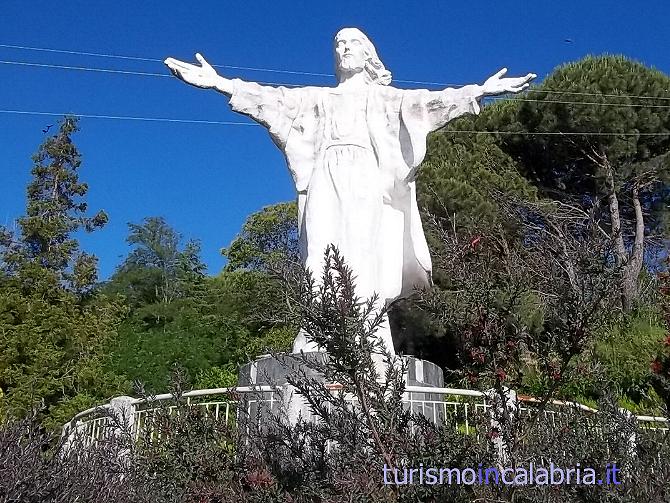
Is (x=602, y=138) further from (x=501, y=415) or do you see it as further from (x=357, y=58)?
(x=501, y=415)

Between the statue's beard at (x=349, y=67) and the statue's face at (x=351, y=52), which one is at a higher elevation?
the statue's face at (x=351, y=52)

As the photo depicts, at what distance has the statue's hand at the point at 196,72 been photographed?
6379 mm

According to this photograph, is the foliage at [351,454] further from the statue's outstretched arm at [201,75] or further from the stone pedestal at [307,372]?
the statue's outstretched arm at [201,75]

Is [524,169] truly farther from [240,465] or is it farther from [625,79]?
[240,465]

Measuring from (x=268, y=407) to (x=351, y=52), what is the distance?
3788 millimetres

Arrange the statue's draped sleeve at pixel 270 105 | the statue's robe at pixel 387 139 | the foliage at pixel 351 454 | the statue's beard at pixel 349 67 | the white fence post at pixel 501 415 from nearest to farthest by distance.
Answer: the foliage at pixel 351 454 < the white fence post at pixel 501 415 < the statue's robe at pixel 387 139 < the statue's draped sleeve at pixel 270 105 < the statue's beard at pixel 349 67

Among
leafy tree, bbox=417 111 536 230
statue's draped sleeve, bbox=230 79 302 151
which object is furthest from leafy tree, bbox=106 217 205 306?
statue's draped sleeve, bbox=230 79 302 151

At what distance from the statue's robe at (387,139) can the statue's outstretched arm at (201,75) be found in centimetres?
10

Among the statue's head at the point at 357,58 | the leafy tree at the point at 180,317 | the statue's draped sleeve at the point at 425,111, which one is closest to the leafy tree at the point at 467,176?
the leafy tree at the point at 180,317

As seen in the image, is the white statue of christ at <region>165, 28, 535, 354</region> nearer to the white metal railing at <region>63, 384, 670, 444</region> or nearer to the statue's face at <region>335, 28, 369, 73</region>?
the statue's face at <region>335, 28, 369, 73</region>

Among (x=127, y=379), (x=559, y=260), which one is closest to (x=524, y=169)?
(x=127, y=379)

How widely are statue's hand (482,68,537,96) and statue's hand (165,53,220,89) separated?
7.72ft

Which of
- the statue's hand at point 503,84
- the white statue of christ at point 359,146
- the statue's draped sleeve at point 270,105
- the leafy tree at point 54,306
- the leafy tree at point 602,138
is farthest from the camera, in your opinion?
the leafy tree at point 602,138

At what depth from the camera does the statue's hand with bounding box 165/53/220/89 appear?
20.9 ft
